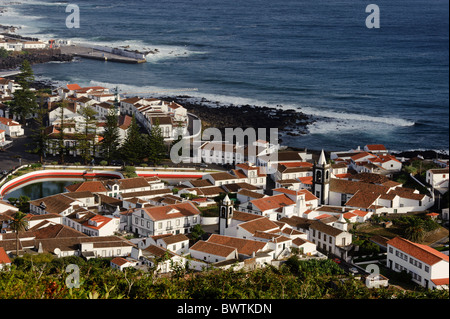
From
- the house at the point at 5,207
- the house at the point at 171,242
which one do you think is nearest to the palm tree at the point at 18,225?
the house at the point at 5,207

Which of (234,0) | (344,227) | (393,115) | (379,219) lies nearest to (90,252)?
(344,227)

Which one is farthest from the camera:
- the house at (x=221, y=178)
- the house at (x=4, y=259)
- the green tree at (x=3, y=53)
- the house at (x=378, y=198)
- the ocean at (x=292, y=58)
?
the green tree at (x=3, y=53)

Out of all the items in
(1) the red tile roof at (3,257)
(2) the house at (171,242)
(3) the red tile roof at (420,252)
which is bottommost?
(2) the house at (171,242)

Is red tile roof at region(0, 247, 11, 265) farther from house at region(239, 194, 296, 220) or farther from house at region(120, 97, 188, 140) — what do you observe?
house at region(120, 97, 188, 140)

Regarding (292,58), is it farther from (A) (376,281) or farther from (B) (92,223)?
(A) (376,281)

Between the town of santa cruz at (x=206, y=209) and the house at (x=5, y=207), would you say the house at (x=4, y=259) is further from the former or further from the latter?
the house at (x=5, y=207)
